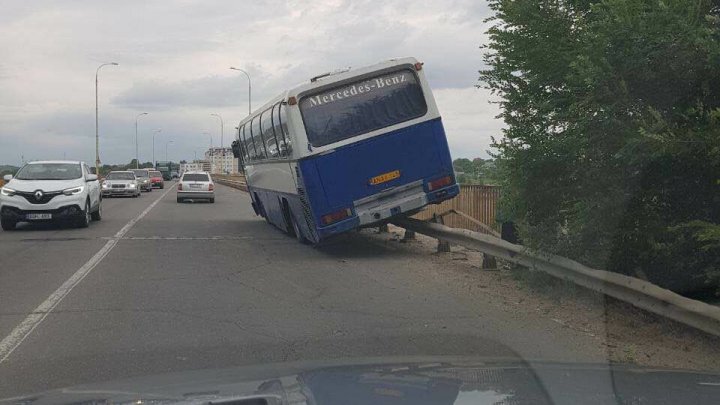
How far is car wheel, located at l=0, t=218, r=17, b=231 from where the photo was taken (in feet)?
58.5

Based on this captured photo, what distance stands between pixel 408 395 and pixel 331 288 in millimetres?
6776

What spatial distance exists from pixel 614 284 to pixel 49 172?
15403mm

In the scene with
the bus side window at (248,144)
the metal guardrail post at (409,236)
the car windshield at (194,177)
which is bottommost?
the metal guardrail post at (409,236)

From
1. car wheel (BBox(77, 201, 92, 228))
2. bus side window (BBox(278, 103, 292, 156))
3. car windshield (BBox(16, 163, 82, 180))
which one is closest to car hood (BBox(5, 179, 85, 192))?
car windshield (BBox(16, 163, 82, 180))

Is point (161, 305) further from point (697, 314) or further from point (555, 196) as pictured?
point (697, 314)

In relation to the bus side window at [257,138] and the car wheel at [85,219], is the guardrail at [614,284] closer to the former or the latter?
the bus side window at [257,138]

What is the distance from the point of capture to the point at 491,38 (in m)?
9.88

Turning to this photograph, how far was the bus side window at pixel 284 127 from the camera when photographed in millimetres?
13289

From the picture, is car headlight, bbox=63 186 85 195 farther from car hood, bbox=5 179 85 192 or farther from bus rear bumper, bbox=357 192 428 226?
bus rear bumper, bbox=357 192 428 226

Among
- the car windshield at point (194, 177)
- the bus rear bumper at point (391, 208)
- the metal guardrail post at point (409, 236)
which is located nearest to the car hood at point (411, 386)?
the bus rear bumper at point (391, 208)

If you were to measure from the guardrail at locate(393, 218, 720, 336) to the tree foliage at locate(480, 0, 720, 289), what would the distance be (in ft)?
1.08

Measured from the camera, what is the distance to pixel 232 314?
8.00m

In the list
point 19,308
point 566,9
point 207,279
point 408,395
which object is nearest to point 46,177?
point 207,279

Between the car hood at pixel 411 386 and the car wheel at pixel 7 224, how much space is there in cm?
1584
